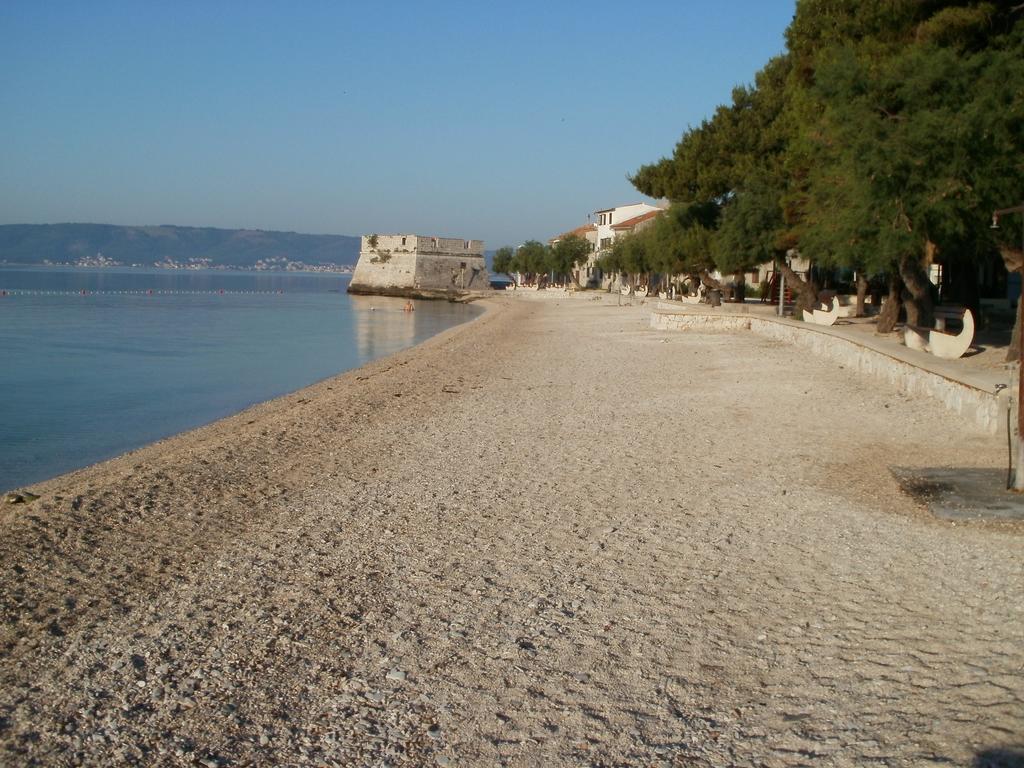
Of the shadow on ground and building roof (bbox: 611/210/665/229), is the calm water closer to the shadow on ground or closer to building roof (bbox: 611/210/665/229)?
the shadow on ground

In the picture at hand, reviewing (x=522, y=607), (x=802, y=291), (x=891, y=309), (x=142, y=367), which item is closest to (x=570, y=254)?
(x=802, y=291)

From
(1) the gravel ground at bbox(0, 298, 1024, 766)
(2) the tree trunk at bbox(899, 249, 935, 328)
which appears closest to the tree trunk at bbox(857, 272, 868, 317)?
(2) the tree trunk at bbox(899, 249, 935, 328)

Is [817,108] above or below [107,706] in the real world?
above

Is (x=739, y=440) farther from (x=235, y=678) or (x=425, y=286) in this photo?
(x=425, y=286)

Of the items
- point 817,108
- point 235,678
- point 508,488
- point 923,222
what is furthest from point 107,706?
point 817,108

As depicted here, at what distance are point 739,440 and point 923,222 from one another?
6.38m

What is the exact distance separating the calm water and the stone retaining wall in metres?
9.99

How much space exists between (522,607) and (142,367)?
22804 millimetres

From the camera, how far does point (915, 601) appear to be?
5.18m

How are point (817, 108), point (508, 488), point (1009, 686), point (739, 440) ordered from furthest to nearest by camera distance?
1. point (817, 108)
2. point (739, 440)
3. point (508, 488)
4. point (1009, 686)

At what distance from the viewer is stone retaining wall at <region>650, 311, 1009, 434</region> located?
9.89 meters

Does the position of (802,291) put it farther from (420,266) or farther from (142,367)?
(420,266)

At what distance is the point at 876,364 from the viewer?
14.7 meters

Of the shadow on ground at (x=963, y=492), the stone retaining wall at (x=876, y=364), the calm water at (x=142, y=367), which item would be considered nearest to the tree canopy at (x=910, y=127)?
the stone retaining wall at (x=876, y=364)
